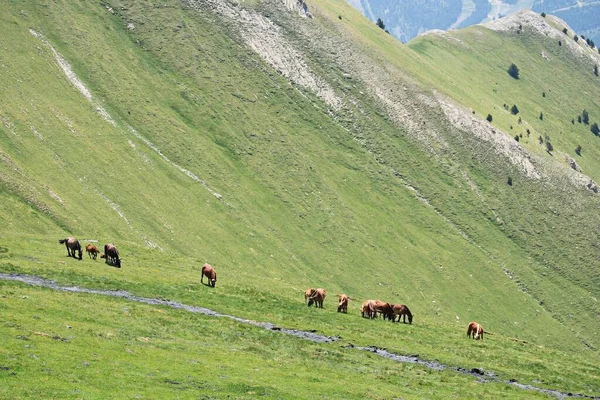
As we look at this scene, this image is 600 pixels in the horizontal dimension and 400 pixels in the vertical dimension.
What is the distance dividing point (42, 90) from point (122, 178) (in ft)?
74.5

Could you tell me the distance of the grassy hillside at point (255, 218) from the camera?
45.0m

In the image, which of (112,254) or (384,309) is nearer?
(112,254)

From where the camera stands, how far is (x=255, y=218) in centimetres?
12519

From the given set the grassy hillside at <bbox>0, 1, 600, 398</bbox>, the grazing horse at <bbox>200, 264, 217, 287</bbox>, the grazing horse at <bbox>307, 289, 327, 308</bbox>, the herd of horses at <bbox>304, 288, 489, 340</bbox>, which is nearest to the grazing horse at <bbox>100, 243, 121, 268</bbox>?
the grassy hillside at <bbox>0, 1, 600, 398</bbox>

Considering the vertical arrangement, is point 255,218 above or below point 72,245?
above

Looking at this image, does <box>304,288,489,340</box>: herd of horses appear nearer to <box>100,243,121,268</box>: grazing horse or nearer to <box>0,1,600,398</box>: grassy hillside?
<box>0,1,600,398</box>: grassy hillside

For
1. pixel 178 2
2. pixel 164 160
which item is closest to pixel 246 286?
pixel 164 160

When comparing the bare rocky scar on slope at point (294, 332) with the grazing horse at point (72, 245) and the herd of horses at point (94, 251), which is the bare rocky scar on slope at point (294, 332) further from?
the grazing horse at point (72, 245)

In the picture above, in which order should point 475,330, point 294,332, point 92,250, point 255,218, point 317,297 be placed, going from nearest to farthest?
point 294,332 < point 475,330 < point 317,297 < point 92,250 < point 255,218

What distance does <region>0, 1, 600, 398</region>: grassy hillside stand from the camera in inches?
1772

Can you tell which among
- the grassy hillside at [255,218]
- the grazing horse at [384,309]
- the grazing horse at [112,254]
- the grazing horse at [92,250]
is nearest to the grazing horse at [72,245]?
the grazing horse at [92,250]

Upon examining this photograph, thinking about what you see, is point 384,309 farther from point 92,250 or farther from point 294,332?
point 92,250

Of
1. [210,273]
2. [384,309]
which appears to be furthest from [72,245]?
[384,309]

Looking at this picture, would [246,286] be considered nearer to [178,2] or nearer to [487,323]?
[487,323]
